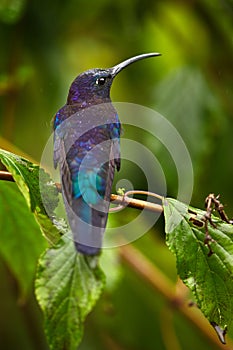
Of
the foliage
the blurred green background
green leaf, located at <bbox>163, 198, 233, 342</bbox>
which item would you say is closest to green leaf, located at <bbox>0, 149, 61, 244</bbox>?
the foliage

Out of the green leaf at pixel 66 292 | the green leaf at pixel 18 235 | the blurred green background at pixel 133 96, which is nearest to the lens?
the green leaf at pixel 66 292

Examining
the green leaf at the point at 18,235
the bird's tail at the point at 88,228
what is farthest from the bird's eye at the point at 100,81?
the bird's tail at the point at 88,228

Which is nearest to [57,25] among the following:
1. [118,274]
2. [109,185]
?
[118,274]

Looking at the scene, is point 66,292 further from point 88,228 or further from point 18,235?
point 18,235

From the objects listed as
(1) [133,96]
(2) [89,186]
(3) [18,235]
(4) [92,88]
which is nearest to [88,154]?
(2) [89,186]

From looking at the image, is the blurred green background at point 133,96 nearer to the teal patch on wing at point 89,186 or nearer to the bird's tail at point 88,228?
the teal patch on wing at point 89,186

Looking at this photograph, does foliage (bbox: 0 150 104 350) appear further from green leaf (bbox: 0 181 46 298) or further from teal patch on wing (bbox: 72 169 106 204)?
green leaf (bbox: 0 181 46 298)
